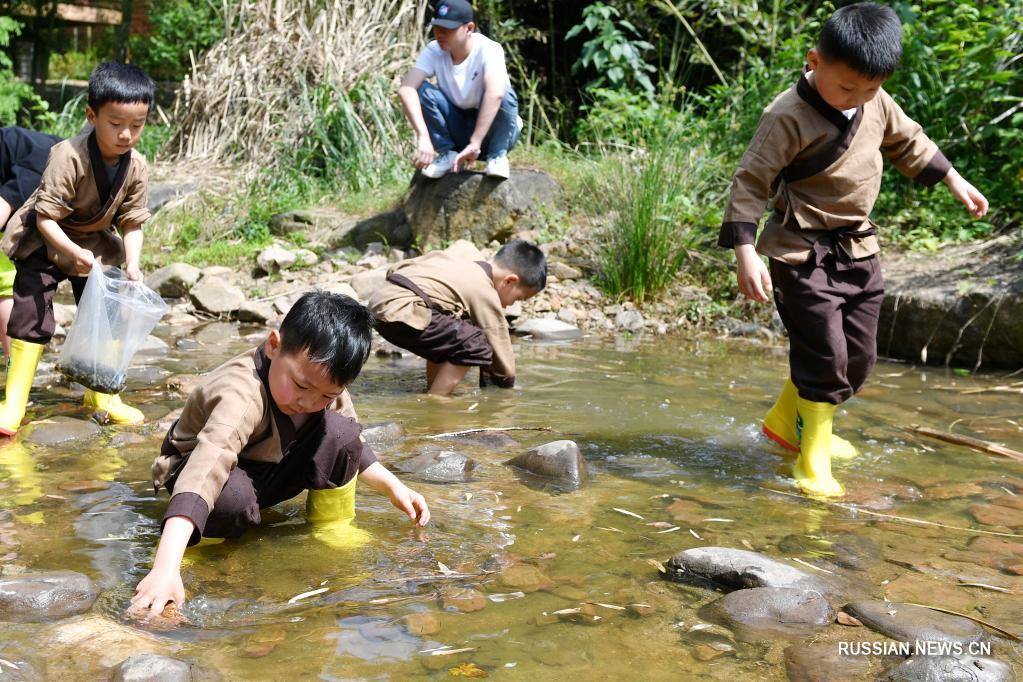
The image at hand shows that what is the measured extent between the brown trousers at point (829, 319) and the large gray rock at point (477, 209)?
159 inches

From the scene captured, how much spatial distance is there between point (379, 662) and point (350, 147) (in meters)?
7.61

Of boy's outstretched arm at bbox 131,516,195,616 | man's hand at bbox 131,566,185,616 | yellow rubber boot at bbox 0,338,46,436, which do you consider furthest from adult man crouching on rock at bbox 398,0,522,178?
man's hand at bbox 131,566,185,616

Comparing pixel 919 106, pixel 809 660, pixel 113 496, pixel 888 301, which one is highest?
pixel 919 106

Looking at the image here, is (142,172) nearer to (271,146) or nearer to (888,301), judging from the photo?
(888,301)

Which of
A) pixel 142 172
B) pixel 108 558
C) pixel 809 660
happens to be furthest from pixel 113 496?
pixel 809 660

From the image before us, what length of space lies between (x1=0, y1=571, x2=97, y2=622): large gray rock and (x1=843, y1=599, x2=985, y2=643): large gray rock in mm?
1801

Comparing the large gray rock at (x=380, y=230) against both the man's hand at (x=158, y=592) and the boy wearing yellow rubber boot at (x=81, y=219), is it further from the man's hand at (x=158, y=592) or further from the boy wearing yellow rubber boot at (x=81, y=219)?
the man's hand at (x=158, y=592)

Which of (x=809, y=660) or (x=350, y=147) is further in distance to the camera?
(x=350, y=147)

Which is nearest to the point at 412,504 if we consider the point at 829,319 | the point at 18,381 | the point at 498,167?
the point at 829,319

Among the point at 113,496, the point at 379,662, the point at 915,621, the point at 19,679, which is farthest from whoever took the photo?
the point at 113,496

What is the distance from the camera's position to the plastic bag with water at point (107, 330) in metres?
3.77

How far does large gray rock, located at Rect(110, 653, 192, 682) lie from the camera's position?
1.94 meters

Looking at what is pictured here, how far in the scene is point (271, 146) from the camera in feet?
31.0

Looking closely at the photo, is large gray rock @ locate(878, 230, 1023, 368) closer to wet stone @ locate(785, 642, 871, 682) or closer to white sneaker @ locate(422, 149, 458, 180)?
white sneaker @ locate(422, 149, 458, 180)
